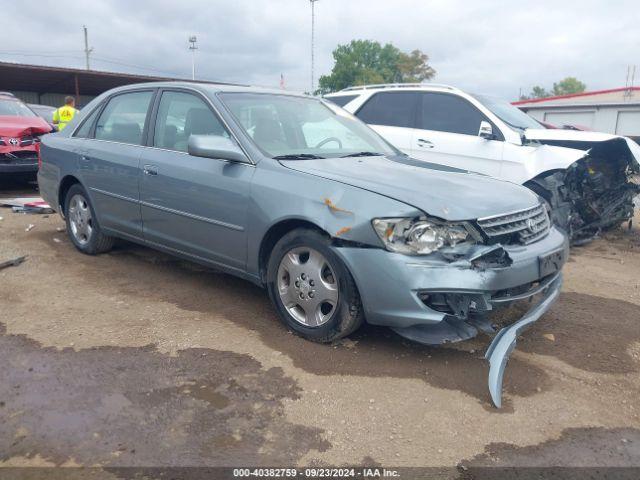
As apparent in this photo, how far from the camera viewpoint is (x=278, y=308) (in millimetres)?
3801

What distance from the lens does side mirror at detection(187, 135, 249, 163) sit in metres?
3.77

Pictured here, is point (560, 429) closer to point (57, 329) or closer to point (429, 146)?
point (57, 329)

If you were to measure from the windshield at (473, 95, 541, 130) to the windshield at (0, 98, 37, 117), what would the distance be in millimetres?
7512

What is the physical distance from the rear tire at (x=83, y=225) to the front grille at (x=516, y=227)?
11.9 feet

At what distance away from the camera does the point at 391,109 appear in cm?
749

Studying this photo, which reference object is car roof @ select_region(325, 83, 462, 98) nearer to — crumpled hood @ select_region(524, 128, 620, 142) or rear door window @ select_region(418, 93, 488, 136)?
rear door window @ select_region(418, 93, 488, 136)

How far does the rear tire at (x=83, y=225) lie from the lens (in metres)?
5.36

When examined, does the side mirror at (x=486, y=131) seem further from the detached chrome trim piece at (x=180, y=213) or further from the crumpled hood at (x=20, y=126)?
the crumpled hood at (x=20, y=126)

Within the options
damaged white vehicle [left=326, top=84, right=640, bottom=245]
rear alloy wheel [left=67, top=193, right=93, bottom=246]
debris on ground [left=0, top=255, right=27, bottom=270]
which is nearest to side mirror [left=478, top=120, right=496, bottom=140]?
damaged white vehicle [left=326, top=84, right=640, bottom=245]

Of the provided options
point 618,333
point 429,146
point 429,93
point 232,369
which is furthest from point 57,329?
point 429,93

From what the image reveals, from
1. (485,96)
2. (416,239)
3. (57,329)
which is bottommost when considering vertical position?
(57,329)

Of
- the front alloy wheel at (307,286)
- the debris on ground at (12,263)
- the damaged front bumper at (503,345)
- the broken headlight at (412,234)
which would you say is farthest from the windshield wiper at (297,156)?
the debris on ground at (12,263)

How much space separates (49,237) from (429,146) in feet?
15.0

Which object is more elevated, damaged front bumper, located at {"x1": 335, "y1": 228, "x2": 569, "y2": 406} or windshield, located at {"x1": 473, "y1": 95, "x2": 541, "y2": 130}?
windshield, located at {"x1": 473, "y1": 95, "x2": 541, "y2": 130}
